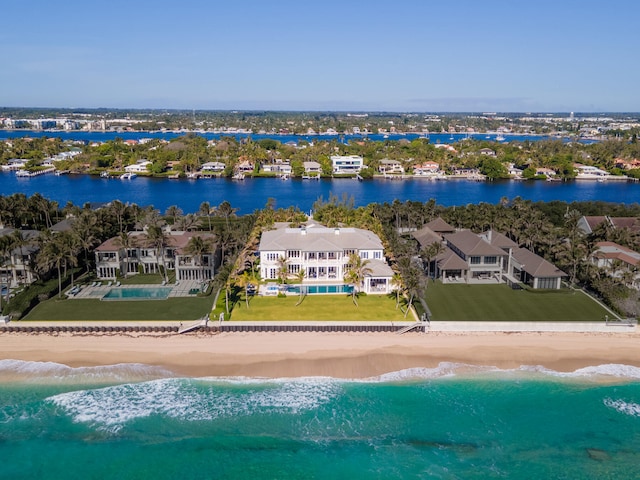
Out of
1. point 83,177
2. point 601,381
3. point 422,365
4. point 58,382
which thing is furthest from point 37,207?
point 83,177

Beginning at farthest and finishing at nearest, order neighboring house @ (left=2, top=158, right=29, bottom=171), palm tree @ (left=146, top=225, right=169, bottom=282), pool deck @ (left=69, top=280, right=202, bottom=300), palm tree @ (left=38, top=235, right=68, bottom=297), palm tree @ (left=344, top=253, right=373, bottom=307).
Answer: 1. neighboring house @ (left=2, top=158, right=29, bottom=171)
2. palm tree @ (left=146, top=225, right=169, bottom=282)
3. pool deck @ (left=69, top=280, right=202, bottom=300)
4. palm tree @ (left=344, top=253, right=373, bottom=307)
5. palm tree @ (left=38, top=235, right=68, bottom=297)

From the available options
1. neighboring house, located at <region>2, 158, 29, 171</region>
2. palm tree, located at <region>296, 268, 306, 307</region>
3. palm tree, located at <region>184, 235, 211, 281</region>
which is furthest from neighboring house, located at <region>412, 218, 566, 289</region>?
neighboring house, located at <region>2, 158, 29, 171</region>

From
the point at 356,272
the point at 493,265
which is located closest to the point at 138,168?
the point at 356,272

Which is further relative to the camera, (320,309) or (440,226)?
(440,226)

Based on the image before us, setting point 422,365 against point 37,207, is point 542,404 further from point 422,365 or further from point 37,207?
point 37,207

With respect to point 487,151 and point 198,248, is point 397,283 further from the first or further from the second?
point 487,151

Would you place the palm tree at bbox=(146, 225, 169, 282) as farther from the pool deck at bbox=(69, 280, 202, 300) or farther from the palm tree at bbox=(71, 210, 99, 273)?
the palm tree at bbox=(71, 210, 99, 273)
